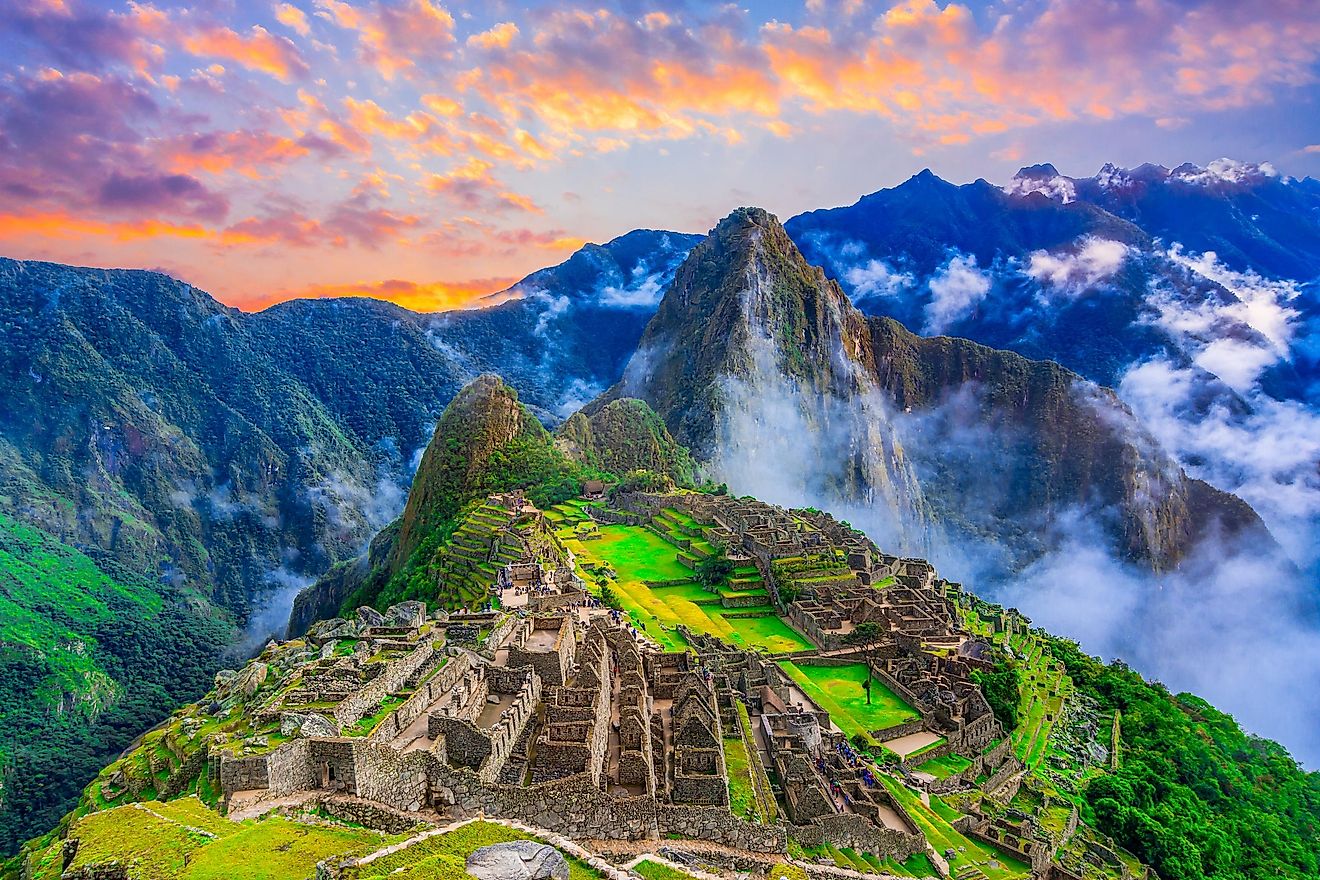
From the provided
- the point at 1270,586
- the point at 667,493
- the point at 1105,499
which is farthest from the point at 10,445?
the point at 1270,586

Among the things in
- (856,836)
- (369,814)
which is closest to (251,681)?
(369,814)

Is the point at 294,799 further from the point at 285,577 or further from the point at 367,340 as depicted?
the point at 367,340

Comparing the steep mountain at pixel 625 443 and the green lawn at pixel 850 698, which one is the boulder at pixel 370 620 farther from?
the steep mountain at pixel 625 443

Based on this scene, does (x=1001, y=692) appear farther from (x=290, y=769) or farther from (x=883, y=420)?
(x=883, y=420)

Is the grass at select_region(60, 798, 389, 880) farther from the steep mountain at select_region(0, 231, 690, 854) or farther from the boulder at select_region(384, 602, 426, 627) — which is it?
the steep mountain at select_region(0, 231, 690, 854)

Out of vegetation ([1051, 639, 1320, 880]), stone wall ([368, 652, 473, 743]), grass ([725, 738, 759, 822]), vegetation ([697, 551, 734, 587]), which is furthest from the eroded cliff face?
stone wall ([368, 652, 473, 743])

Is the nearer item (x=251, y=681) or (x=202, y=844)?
(x=202, y=844)

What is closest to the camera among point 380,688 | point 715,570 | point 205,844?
point 205,844

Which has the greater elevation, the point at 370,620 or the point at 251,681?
the point at 370,620
